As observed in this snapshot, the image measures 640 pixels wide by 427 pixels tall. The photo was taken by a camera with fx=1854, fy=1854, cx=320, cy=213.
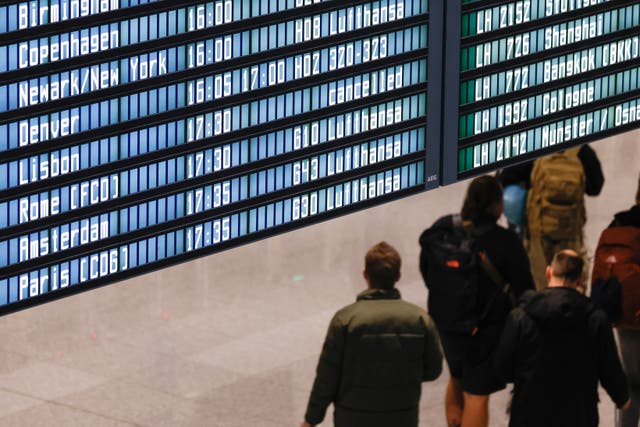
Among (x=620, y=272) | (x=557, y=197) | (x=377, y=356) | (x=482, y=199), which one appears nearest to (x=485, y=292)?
(x=482, y=199)

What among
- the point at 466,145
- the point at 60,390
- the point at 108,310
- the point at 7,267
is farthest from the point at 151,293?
the point at 7,267

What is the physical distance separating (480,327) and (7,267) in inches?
186

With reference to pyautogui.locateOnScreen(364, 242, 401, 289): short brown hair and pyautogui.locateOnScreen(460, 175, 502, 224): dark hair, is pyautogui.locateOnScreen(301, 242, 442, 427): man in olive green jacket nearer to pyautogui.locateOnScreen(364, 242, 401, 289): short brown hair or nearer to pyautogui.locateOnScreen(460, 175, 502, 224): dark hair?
pyautogui.locateOnScreen(364, 242, 401, 289): short brown hair

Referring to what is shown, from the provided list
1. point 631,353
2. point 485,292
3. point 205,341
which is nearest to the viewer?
point 485,292

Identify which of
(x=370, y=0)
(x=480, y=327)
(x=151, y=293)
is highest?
(x=370, y=0)

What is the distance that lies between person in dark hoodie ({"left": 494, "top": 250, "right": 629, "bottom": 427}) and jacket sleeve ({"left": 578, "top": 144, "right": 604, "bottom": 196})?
3180 millimetres

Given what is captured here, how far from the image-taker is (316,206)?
6.62m

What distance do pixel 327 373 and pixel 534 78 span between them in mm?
2017

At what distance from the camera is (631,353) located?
10367mm

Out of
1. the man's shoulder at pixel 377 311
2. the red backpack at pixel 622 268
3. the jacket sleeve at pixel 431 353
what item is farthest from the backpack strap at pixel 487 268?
the man's shoulder at pixel 377 311

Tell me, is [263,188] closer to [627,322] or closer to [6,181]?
[6,181]

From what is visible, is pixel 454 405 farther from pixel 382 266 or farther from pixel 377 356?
pixel 382 266

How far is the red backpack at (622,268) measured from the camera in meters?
9.94

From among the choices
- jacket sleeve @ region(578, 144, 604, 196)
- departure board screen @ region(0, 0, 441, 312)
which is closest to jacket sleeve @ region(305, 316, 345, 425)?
departure board screen @ region(0, 0, 441, 312)
